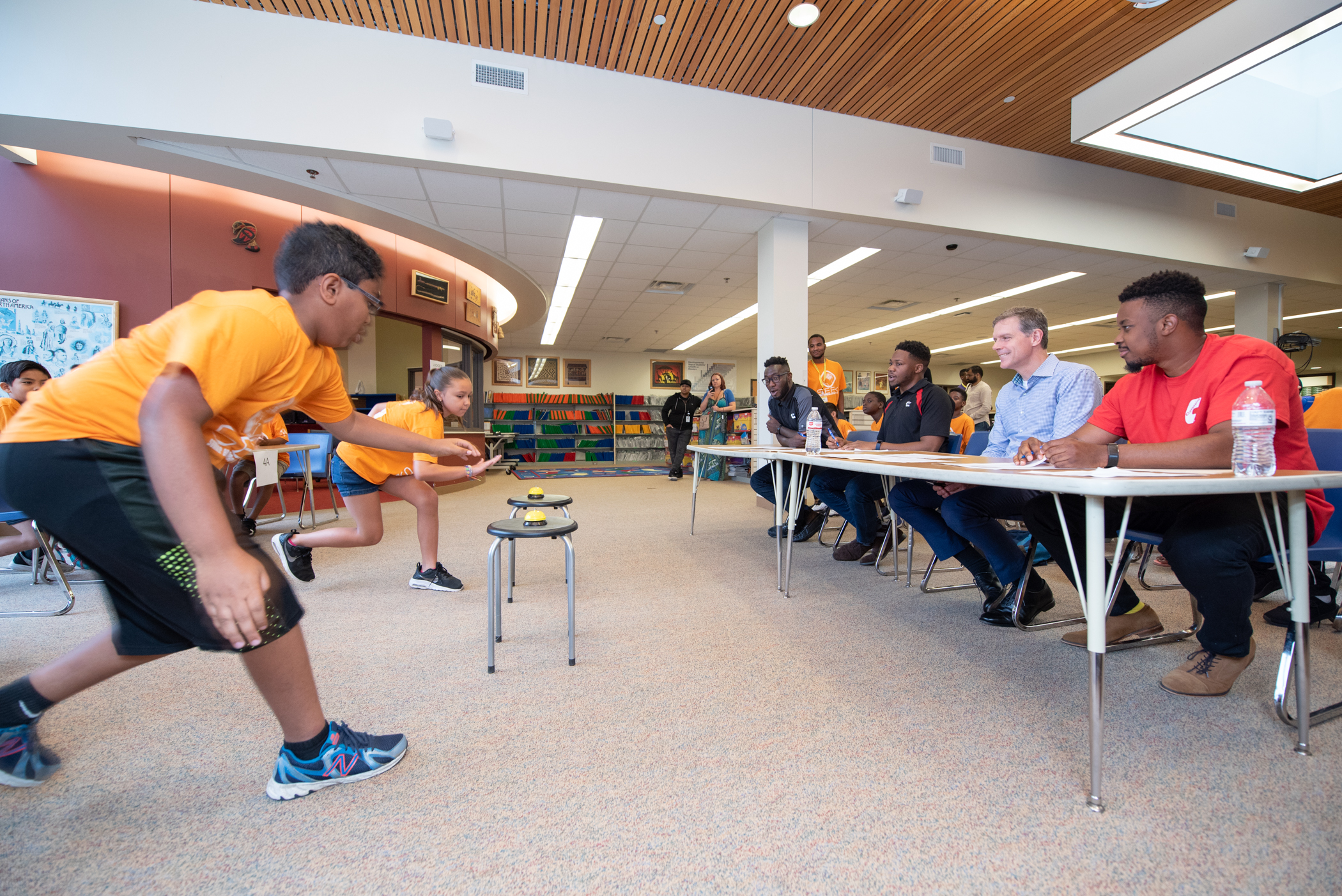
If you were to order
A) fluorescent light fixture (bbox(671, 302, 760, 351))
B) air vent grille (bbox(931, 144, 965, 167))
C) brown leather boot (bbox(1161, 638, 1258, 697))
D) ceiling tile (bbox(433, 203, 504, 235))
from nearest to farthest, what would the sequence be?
brown leather boot (bbox(1161, 638, 1258, 697))
ceiling tile (bbox(433, 203, 504, 235))
air vent grille (bbox(931, 144, 965, 167))
fluorescent light fixture (bbox(671, 302, 760, 351))

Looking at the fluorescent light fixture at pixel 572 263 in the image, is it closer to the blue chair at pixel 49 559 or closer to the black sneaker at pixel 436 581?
the black sneaker at pixel 436 581

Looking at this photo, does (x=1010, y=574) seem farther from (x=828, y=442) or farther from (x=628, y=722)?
(x=628, y=722)

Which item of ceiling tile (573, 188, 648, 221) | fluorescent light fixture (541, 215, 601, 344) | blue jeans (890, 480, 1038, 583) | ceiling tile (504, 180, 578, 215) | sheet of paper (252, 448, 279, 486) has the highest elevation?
fluorescent light fixture (541, 215, 601, 344)

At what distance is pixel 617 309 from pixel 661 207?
4611 mm

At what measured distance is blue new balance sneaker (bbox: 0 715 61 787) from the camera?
1149 mm

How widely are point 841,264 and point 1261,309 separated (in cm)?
593

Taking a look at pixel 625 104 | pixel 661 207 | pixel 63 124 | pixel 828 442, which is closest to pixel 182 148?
pixel 63 124

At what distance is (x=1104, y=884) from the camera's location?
94 cm

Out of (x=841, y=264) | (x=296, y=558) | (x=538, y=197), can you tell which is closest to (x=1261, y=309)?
(x=841, y=264)

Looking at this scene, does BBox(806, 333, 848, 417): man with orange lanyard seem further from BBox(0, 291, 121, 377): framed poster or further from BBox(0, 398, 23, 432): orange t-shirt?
BBox(0, 291, 121, 377): framed poster

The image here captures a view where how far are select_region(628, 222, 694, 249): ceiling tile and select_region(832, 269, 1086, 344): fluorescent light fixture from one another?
2243 millimetres

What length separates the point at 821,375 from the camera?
580 cm

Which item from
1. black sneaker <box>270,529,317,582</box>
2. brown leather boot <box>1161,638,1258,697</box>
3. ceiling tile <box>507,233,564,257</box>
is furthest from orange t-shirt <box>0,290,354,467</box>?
ceiling tile <box>507,233,564,257</box>

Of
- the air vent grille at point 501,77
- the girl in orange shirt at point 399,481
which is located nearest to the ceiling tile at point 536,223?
the air vent grille at point 501,77
